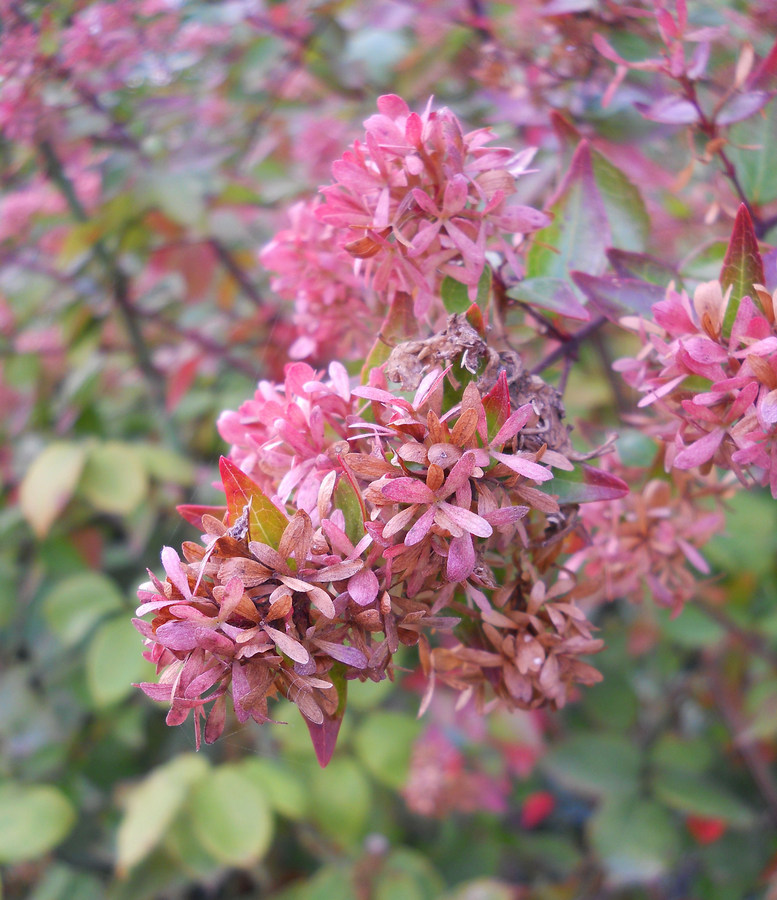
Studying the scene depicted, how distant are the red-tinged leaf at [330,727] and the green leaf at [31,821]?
75cm

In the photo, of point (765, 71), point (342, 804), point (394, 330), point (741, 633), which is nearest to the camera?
point (394, 330)

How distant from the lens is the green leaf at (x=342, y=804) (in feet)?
3.26

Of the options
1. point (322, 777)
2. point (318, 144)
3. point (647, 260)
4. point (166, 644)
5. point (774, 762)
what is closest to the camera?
point (166, 644)

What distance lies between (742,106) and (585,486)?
0.37m

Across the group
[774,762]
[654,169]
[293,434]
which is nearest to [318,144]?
[654,169]

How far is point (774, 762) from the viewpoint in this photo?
4.52 ft

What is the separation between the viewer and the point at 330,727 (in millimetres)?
362

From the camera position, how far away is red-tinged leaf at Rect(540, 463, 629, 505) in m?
0.39

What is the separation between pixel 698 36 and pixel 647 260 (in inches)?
7.1

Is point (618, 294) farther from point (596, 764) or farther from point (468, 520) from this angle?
point (596, 764)

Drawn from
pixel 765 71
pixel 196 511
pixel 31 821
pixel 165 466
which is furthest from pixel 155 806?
pixel 765 71

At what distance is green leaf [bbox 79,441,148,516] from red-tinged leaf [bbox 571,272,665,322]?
695mm

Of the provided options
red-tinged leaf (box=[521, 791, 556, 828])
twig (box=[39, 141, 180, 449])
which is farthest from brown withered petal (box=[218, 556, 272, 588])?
red-tinged leaf (box=[521, 791, 556, 828])

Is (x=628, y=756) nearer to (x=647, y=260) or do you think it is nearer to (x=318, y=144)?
(x=647, y=260)
